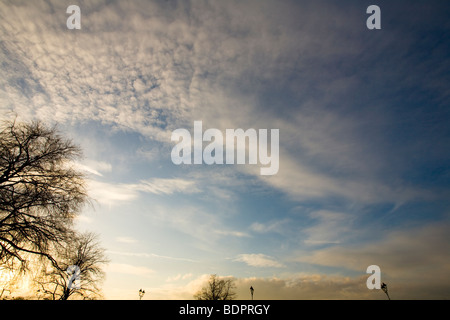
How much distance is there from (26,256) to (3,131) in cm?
634

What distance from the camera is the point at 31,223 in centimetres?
996

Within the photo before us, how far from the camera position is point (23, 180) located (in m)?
10.0

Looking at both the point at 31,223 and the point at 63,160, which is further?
the point at 63,160

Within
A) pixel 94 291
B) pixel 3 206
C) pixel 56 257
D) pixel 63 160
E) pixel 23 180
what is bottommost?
pixel 94 291

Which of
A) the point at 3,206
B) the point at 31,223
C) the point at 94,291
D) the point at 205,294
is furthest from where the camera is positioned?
the point at 205,294
